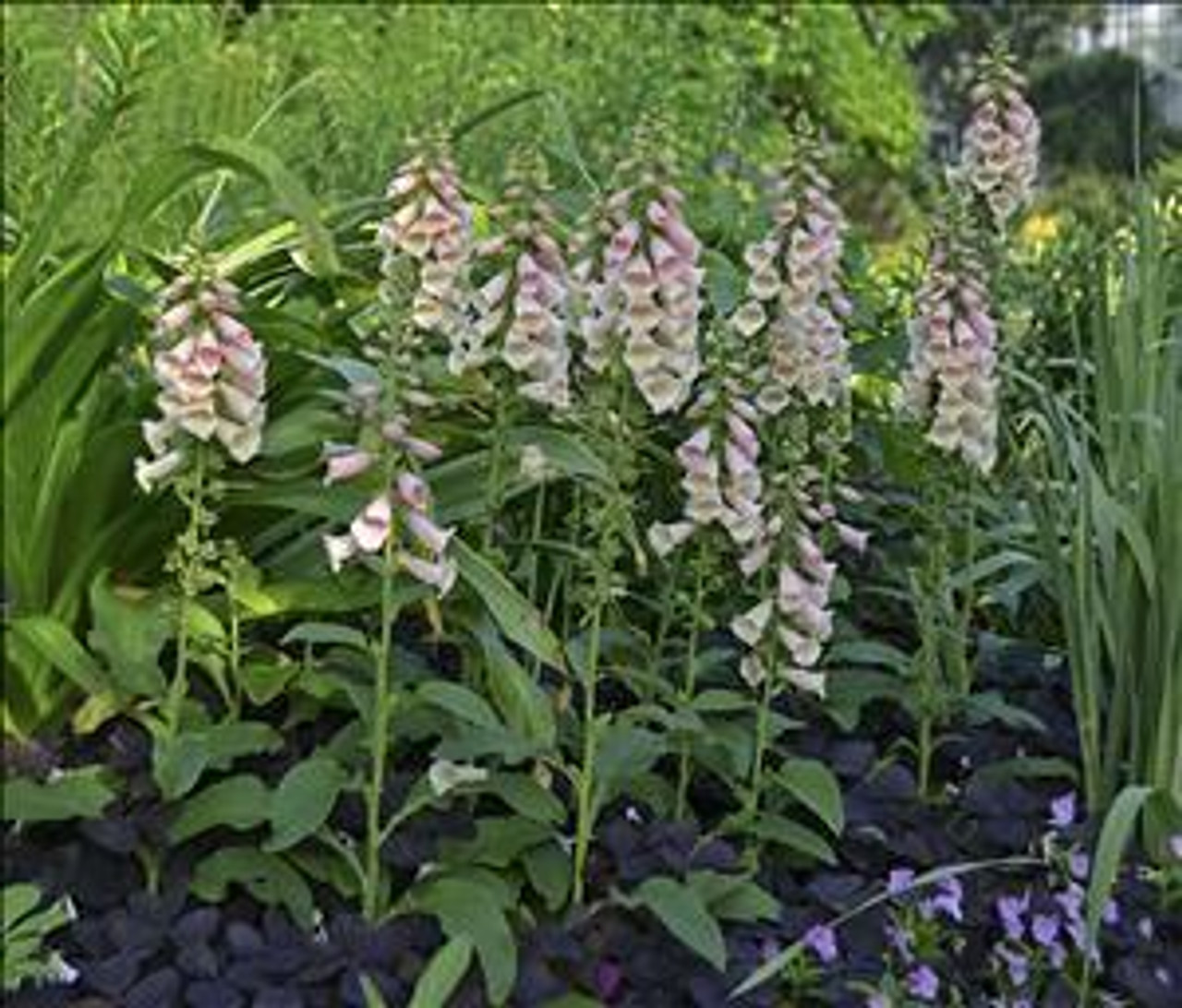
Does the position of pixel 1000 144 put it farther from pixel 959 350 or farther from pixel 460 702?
pixel 460 702

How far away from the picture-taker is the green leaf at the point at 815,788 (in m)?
2.57

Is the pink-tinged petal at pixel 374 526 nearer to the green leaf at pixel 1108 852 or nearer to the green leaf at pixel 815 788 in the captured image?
the green leaf at pixel 815 788

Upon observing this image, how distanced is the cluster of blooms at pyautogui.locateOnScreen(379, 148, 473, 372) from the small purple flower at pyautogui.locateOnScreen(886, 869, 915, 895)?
0.73 meters

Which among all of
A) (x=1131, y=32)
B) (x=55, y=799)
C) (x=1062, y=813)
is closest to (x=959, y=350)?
(x=1062, y=813)

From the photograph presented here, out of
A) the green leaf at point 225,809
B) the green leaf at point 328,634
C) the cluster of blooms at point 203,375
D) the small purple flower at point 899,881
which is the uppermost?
the cluster of blooms at point 203,375

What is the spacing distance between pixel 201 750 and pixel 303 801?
0.40 feet

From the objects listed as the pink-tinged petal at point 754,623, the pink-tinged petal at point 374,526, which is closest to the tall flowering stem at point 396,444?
the pink-tinged petal at point 374,526

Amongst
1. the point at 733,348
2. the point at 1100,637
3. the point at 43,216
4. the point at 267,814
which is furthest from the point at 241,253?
the point at 1100,637

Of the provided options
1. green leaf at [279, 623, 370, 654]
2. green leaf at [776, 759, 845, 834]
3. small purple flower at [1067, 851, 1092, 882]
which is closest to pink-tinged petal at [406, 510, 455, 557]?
green leaf at [279, 623, 370, 654]

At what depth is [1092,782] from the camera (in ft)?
9.59

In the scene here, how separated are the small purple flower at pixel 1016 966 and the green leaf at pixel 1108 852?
8 centimetres

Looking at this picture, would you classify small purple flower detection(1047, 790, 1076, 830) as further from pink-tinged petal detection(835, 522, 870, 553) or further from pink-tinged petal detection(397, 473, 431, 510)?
pink-tinged petal detection(397, 473, 431, 510)

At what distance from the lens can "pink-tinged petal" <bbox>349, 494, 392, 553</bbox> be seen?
2340mm

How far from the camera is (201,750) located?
2.43m
